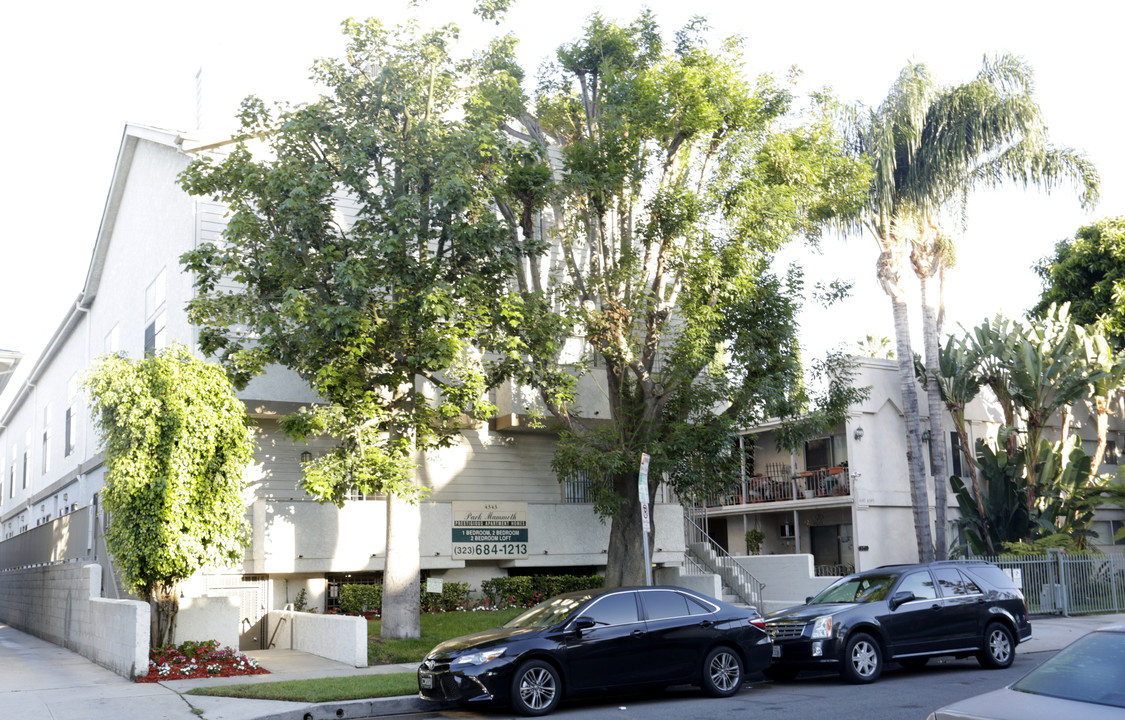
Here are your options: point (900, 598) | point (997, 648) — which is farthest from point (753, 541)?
point (900, 598)

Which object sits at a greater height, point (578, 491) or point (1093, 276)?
point (1093, 276)

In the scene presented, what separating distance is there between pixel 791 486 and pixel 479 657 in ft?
77.6

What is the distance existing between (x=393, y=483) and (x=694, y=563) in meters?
11.3

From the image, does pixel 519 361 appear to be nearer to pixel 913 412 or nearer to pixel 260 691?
pixel 260 691

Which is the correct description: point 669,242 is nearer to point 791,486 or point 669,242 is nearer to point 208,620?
point 208,620

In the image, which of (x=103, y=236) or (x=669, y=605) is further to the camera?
(x=103, y=236)

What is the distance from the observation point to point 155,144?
24625 millimetres

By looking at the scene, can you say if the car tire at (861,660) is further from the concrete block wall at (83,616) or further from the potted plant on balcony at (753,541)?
the potted plant on balcony at (753,541)

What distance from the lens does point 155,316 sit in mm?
23859

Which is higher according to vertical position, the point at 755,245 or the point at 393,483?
the point at 755,245


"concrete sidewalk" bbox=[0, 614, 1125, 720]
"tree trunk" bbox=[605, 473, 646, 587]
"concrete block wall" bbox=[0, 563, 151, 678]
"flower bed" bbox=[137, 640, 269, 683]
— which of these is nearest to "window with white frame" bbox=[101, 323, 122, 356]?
"concrete block wall" bbox=[0, 563, 151, 678]

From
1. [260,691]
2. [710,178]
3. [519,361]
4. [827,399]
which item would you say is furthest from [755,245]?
[260,691]

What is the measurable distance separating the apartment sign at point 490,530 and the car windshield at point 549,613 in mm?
9274

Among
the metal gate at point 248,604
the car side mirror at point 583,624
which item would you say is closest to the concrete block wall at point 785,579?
the metal gate at point 248,604
